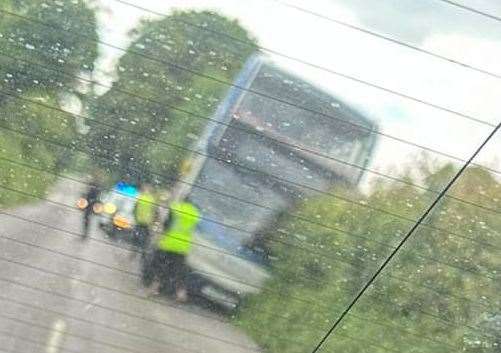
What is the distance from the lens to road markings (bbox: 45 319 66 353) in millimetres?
2342

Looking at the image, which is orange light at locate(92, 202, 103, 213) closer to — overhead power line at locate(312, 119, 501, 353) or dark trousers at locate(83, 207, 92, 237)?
dark trousers at locate(83, 207, 92, 237)

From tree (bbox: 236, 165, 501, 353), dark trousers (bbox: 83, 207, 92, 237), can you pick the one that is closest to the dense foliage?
dark trousers (bbox: 83, 207, 92, 237)

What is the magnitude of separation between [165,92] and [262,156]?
10.8 inches

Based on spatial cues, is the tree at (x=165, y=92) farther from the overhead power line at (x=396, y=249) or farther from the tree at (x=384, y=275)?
the overhead power line at (x=396, y=249)

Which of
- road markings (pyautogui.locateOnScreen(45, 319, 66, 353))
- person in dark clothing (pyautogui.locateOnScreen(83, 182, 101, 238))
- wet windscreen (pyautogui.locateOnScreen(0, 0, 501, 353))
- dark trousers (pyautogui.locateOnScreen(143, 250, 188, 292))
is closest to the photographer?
wet windscreen (pyautogui.locateOnScreen(0, 0, 501, 353))

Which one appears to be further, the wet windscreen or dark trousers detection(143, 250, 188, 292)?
dark trousers detection(143, 250, 188, 292)

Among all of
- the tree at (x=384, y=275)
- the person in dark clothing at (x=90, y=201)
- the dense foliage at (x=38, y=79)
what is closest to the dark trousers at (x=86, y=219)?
the person in dark clothing at (x=90, y=201)

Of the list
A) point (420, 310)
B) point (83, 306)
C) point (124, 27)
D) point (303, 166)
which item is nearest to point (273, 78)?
point (303, 166)

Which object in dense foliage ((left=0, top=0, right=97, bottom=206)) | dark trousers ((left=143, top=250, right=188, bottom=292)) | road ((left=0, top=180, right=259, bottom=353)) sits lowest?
road ((left=0, top=180, right=259, bottom=353))

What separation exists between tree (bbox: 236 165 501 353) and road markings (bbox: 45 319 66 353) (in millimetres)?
548

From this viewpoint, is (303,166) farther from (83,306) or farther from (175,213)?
(83,306)

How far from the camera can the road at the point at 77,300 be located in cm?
214

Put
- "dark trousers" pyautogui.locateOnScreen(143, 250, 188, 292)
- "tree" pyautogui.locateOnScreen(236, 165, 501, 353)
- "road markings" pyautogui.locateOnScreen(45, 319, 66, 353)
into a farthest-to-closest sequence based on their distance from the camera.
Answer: "road markings" pyautogui.locateOnScreen(45, 319, 66, 353) → "dark trousers" pyautogui.locateOnScreen(143, 250, 188, 292) → "tree" pyautogui.locateOnScreen(236, 165, 501, 353)

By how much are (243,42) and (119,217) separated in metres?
0.62
